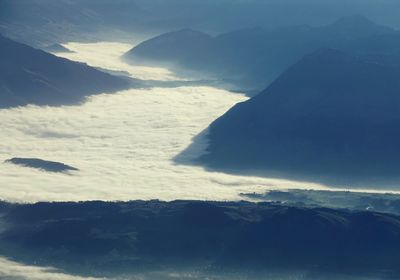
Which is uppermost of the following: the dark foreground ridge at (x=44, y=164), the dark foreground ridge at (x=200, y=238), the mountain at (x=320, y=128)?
the mountain at (x=320, y=128)

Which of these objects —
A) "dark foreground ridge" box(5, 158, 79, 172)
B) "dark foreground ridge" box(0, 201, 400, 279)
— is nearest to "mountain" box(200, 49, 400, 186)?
"dark foreground ridge" box(5, 158, 79, 172)

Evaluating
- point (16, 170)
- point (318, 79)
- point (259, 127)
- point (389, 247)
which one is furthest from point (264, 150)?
point (389, 247)

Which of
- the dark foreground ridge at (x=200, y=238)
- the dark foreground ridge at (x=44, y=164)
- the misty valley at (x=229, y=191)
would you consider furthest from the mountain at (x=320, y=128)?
the dark foreground ridge at (x=200, y=238)

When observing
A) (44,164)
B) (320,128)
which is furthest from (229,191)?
(320,128)

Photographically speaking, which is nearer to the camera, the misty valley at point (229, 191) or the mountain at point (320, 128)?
the misty valley at point (229, 191)

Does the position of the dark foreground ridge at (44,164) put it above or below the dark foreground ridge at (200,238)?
above

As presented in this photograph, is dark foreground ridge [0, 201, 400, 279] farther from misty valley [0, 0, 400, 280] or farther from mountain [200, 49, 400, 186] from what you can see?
mountain [200, 49, 400, 186]

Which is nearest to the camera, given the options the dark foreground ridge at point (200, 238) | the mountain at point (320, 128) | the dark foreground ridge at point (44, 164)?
the dark foreground ridge at point (200, 238)

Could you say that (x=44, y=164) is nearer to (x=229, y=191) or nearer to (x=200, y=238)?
(x=229, y=191)

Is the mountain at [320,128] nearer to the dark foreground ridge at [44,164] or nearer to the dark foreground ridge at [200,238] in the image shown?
the dark foreground ridge at [44,164]
